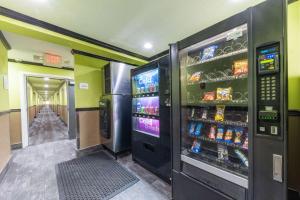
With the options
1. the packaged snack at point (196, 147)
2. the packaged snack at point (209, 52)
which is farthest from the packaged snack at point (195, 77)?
the packaged snack at point (196, 147)

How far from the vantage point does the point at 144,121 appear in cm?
275

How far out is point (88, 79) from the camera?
3578mm

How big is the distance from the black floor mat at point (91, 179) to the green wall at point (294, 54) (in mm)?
2487

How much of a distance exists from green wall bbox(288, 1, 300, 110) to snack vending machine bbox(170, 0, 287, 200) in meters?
0.90

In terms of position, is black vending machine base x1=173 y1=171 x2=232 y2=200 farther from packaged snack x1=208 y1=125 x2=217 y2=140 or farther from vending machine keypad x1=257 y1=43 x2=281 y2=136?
vending machine keypad x1=257 y1=43 x2=281 y2=136

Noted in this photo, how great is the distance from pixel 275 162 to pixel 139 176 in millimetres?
1945

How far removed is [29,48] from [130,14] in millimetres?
2758

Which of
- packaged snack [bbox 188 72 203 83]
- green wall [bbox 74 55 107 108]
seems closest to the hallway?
green wall [bbox 74 55 107 108]

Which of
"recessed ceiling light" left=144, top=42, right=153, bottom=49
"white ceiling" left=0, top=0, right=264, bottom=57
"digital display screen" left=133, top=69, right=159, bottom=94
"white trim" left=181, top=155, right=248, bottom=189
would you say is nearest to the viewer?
"white trim" left=181, top=155, right=248, bottom=189

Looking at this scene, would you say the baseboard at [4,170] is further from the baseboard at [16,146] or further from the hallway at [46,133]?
the hallway at [46,133]

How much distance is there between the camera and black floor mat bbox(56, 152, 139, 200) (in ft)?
6.35

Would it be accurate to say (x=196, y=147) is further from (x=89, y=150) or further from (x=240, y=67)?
(x=89, y=150)

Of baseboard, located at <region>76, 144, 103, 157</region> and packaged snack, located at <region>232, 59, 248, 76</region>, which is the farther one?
baseboard, located at <region>76, 144, 103, 157</region>

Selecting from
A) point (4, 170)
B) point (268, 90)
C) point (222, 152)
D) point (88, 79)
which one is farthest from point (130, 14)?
point (4, 170)
